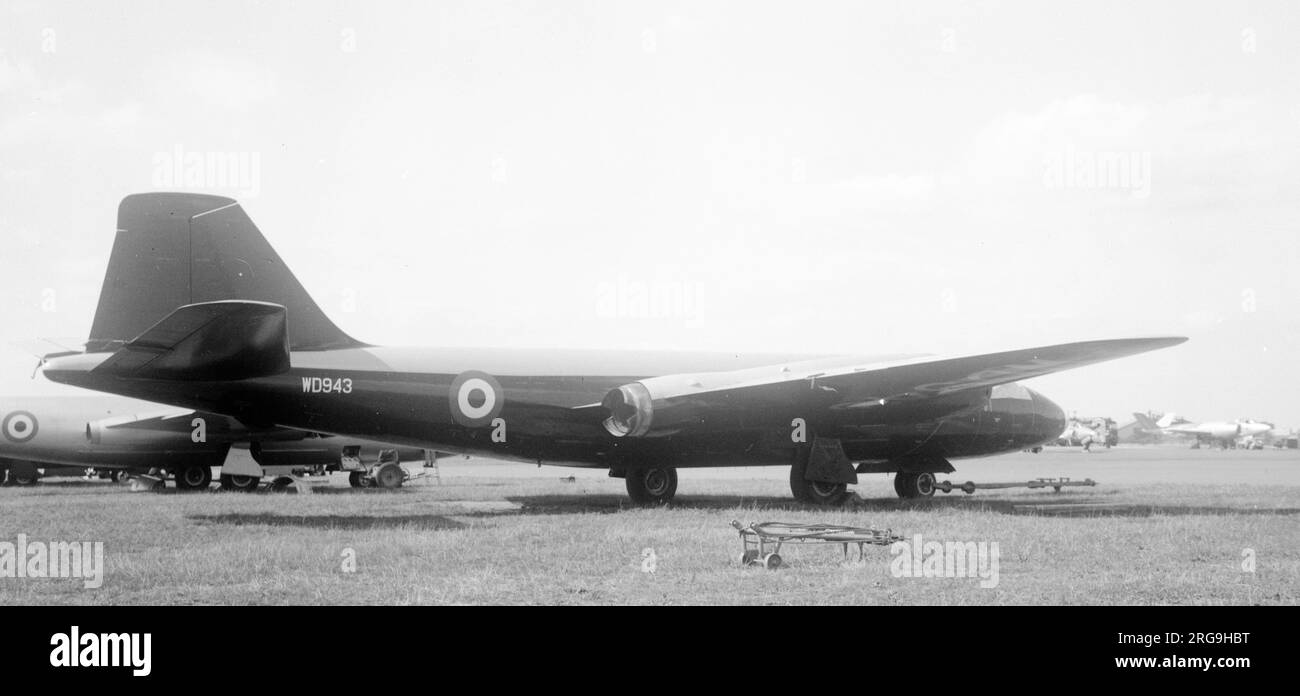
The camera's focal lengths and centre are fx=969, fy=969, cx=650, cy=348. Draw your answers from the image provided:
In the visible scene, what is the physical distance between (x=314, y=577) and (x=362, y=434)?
674 cm

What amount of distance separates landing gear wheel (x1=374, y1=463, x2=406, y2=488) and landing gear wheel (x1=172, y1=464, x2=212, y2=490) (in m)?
5.05

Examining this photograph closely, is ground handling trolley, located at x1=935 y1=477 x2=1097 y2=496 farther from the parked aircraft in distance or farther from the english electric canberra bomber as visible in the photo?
the parked aircraft in distance

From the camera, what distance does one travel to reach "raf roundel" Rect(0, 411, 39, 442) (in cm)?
2872

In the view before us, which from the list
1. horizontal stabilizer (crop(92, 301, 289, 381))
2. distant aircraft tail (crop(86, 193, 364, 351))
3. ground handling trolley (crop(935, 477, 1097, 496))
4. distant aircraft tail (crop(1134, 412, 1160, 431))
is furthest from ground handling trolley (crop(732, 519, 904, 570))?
distant aircraft tail (crop(1134, 412, 1160, 431))

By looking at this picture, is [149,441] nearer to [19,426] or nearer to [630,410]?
[19,426]

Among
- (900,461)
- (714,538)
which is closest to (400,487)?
(900,461)

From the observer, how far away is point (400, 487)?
103 feet

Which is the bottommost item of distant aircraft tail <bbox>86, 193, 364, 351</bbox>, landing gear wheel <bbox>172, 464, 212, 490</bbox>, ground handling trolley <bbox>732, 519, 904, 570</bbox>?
landing gear wheel <bbox>172, 464, 212, 490</bbox>

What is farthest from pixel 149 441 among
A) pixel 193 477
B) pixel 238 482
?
pixel 238 482

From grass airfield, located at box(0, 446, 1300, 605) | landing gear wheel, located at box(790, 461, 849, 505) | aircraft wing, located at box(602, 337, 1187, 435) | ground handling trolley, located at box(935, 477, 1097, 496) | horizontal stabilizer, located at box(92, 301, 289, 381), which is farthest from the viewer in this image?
ground handling trolley, located at box(935, 477, 1097, 496)

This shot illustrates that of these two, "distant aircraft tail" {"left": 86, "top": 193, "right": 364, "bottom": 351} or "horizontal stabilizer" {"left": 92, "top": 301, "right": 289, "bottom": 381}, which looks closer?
"horizontal stabilizer" {"left": 92, "top": 301, "right": 289, "bottom": 381}

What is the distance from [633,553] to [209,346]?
7074 millimetres

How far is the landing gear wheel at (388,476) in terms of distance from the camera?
3173 centimetres

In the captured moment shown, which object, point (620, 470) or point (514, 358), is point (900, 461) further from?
point (514, 358)
